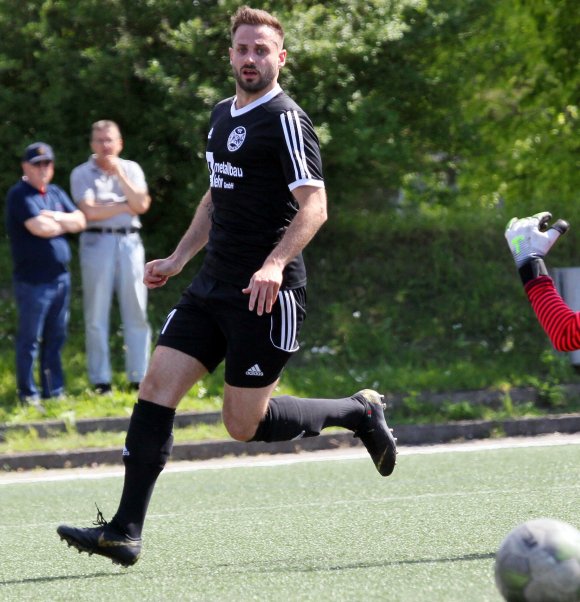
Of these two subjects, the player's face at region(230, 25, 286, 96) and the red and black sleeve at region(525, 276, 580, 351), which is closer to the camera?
the red and black sleeve at region(525, 276, 580, 351)

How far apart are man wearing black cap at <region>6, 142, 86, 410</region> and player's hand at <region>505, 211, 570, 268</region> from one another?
6.32 m

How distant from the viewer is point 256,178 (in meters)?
5.74

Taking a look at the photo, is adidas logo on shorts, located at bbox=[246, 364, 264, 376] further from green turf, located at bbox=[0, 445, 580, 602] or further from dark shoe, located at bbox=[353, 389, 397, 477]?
dark shoe, located at bbox=[353, 389, 397, 477]

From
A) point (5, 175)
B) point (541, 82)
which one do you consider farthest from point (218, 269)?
point (541, 82)

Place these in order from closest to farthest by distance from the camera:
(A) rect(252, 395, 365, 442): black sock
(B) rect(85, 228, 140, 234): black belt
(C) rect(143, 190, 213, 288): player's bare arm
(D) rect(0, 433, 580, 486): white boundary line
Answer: (A) rect(252, 395, 365, 442): black sock, (C) rect(143, 190, 213, 288): player's bare arm, (D) rect(0, 433, 580, 486): white boundary line, (B) rect(85, 228, 140, 234): black belt

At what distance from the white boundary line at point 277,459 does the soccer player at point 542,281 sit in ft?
16.0

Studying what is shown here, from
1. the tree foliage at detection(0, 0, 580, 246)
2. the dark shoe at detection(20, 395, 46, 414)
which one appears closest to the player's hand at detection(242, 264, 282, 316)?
the dark shoe at detection(20, 395, 46, 414)

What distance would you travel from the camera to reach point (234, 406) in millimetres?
5918

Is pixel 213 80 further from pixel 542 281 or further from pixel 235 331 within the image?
pixel 542 281

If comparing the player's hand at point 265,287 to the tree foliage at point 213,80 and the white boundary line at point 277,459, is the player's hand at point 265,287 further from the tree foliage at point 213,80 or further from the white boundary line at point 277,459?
the tree foliage at point 213,80

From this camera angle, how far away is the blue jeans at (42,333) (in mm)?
11633

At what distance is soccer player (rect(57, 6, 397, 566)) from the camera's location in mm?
5672

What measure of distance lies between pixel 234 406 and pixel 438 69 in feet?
34.2

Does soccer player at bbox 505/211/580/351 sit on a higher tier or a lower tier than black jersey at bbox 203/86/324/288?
lower
